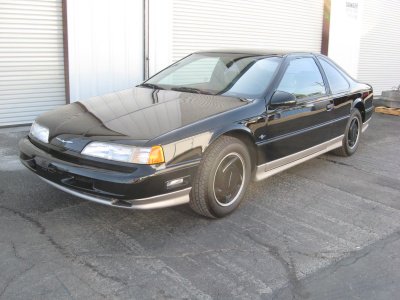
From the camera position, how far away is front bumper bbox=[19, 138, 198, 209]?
3.20 metres

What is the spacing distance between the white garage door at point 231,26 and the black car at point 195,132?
304cm

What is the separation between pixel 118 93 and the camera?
462 cm

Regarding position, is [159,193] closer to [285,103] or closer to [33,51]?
[285,103]

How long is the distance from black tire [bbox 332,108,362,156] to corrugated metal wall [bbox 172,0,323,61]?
12.3 feet

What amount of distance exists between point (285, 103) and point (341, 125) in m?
1.60

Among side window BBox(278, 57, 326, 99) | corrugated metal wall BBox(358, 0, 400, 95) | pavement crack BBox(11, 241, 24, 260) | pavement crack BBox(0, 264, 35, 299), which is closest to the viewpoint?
pavement crack BBox(0, 264, 35, 299)

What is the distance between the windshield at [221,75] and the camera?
4.38 metres

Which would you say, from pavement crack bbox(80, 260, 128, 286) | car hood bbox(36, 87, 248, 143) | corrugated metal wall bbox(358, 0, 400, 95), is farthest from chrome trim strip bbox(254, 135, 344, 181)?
corrugated metal wall bbox(358, 0, 400, 95)

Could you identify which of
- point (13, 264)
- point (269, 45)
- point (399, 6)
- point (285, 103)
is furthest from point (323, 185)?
point (399, 6)

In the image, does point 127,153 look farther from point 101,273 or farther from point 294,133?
point 294,133

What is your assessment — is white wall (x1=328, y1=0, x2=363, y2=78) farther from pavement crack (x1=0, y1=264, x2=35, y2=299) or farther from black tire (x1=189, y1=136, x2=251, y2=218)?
pavement crack (x1=0, y1=264, x2=35, y2=299)

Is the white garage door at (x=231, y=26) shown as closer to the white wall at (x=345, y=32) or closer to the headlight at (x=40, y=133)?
the white wall at (x=345, y=32)

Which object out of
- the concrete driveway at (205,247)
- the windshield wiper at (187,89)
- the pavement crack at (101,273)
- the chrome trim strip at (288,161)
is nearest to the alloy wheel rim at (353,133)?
the chrome trim strip at (288,161)

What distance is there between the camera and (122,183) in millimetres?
3182
